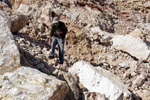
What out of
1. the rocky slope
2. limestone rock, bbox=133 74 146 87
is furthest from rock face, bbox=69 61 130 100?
limestone rock, bbox=133 74 146 87

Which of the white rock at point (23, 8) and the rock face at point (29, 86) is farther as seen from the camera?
the white rock at point (23, 8)

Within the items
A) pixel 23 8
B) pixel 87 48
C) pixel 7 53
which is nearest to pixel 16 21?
pixel 23 8

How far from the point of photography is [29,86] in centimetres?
251

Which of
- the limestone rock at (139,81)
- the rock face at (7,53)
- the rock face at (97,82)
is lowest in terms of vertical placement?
the limestone rock at (139,81)

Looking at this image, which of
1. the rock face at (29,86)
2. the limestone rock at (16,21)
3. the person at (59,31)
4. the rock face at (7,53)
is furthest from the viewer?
the limestone rock at (16,21)

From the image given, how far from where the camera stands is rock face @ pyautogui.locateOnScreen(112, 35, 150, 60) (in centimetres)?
644

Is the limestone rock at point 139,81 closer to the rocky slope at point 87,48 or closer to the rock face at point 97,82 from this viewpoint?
the rocky slope at point 87,48

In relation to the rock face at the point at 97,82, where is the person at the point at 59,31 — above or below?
above

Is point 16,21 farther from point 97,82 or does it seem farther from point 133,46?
point 133,46

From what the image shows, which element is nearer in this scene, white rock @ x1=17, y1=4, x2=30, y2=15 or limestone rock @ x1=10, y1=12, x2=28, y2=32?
limestone rock @ x1=10, y1=12, x2=28, y2=32

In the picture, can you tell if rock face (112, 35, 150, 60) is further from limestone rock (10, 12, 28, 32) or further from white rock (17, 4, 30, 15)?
white rock (17, 4, 30, 15)

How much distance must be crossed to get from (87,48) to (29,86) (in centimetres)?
462

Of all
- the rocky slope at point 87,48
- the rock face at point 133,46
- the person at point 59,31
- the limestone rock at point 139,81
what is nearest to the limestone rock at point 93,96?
the rocky slope at point 87,48

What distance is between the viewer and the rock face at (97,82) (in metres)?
3.96
